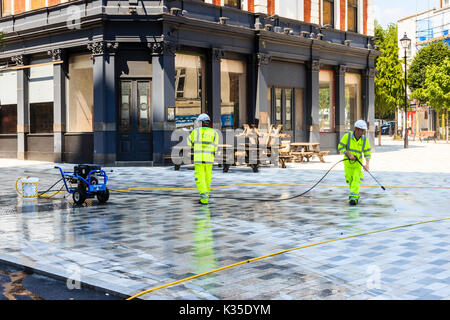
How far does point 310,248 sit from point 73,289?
2.92 meters

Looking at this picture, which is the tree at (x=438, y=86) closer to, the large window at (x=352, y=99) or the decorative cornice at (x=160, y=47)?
the large window at (x=352, y=99)

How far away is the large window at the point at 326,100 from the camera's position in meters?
28.2

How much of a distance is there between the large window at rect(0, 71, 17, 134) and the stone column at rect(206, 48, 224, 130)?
895 centimetres

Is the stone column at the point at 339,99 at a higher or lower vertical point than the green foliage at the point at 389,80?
lower

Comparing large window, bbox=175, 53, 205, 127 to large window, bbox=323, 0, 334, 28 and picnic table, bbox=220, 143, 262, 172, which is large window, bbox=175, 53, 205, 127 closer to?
picnic table, bbox=220, 143, 262, 172

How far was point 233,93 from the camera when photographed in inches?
941

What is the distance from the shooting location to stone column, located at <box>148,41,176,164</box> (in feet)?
67.7

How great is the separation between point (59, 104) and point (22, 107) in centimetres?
277

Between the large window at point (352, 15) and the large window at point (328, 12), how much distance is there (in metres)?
1.54

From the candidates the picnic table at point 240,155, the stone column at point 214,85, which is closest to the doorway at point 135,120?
the stone column at point 214,85

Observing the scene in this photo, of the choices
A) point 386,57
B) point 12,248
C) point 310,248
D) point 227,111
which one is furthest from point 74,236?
point 386,57

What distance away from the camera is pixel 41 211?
33.7 ft

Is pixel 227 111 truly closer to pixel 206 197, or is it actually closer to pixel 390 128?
pixel 206 197

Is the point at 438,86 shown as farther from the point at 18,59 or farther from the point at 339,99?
the point at 18,59
